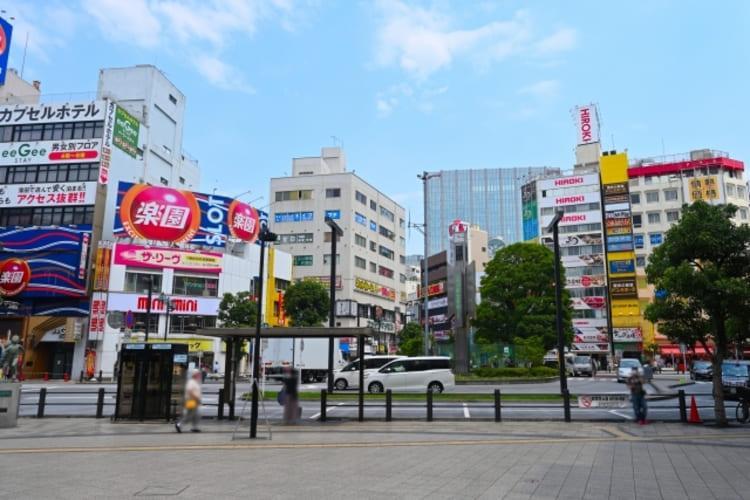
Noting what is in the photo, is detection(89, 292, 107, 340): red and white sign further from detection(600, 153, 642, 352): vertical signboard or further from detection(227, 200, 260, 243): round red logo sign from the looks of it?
detection(600, 153, 642, 352): vertical signboard

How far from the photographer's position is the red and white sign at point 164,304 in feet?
155

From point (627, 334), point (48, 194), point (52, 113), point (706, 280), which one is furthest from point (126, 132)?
point (627, 334)

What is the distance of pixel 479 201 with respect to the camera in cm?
17262

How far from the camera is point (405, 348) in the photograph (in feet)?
162

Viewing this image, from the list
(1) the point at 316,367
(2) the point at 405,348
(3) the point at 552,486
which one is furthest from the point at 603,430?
(2) the point at 405,348

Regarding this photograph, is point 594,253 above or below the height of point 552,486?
above

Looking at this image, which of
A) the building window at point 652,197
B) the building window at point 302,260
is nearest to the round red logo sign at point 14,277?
the building window at point 302,260

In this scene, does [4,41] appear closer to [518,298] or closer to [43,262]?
[43,262]

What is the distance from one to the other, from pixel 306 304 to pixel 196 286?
10.2 metres

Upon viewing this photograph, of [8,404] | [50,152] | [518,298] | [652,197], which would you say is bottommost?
[8,404]

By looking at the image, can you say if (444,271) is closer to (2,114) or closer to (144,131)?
(144,131)

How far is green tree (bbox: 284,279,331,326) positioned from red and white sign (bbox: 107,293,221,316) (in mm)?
6676

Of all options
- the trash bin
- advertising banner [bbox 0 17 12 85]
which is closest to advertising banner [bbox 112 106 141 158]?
advertising banner [bbox 0 17 12 85]

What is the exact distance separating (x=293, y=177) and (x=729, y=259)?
6370cm
